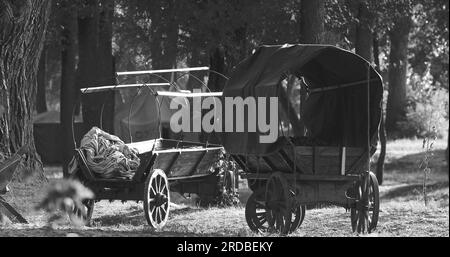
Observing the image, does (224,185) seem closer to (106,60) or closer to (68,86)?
(106,60)

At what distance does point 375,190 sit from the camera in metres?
13.6

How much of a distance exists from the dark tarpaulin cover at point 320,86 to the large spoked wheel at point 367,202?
63cm

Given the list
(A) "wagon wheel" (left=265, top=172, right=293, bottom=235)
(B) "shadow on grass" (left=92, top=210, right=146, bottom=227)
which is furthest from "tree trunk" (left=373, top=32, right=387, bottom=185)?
(A) "wagon wheel" (left=265, top=172, right=293, bottom=235)

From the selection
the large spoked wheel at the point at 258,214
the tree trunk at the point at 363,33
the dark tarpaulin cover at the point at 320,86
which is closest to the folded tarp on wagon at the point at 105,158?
the dark tarpaulin cover at the point at 320,86

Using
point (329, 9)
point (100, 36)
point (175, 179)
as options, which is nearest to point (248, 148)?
point (175, 179)

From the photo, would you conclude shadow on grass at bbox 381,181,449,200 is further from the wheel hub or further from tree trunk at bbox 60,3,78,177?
the wheel hub

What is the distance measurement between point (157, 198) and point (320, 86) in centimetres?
308

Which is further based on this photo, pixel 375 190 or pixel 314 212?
pixel 314 212

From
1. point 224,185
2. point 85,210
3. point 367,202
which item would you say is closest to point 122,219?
point 85,210

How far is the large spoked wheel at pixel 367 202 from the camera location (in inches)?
538

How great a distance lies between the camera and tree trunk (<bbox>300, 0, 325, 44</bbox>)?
19547 mm

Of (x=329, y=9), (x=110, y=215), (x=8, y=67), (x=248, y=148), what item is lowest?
(x=110, y=215)
